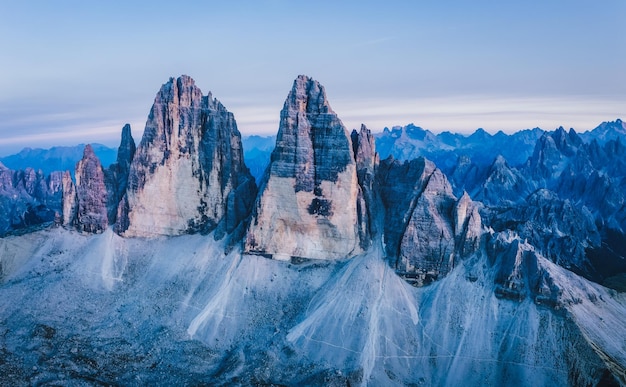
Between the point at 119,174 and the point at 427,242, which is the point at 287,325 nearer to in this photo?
the point at 427,242

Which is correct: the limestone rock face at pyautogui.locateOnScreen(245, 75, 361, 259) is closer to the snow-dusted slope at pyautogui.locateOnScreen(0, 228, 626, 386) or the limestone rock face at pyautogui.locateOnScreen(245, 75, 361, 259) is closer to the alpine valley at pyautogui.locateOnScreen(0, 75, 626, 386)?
the alpine valley at pyautogui.locateOnScreen(0, 75, 626, 386)

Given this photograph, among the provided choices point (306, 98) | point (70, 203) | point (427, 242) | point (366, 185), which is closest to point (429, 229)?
point (427, 242)

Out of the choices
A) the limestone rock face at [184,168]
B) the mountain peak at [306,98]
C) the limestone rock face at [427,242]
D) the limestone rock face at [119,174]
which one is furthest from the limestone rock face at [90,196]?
the limestone rock face at [427,242]

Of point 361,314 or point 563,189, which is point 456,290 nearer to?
point 361,314

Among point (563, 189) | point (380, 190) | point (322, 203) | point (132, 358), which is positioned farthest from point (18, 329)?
point (563, 189)

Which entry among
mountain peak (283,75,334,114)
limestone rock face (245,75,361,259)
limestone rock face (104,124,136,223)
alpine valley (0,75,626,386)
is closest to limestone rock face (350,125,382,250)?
alpine valley (0,75,626,386)

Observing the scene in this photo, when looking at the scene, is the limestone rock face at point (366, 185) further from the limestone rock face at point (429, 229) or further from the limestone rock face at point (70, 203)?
the limestone rock face at point (70, 203)
